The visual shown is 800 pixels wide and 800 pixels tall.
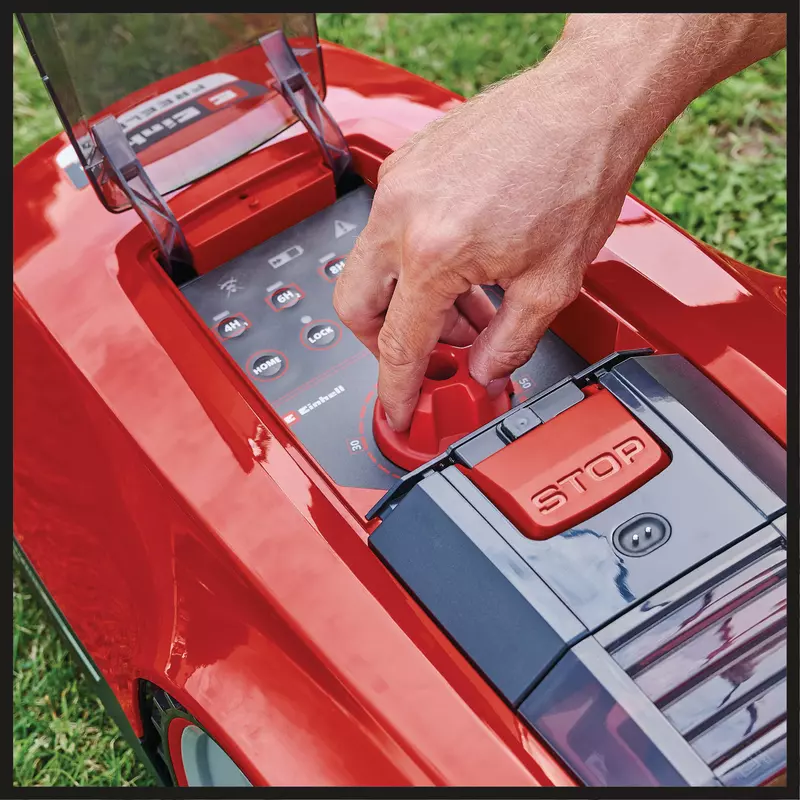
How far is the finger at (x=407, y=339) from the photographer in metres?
0.78

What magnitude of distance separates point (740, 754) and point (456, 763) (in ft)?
0.63

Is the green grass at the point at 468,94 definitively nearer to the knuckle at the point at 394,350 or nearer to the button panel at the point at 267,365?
the button panel at the point at 267,365

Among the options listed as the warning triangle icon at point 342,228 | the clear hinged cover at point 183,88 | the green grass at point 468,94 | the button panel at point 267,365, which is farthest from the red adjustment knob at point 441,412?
the green grass at point 468,94

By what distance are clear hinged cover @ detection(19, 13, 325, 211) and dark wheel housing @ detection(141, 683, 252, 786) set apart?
1.53ft

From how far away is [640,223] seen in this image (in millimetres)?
A: 981

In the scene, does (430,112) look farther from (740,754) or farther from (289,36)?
(740,754)

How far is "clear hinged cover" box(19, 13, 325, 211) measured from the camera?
0.96 m

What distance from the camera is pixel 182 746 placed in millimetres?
954

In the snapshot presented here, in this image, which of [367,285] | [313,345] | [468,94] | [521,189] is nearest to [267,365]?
[313,345]

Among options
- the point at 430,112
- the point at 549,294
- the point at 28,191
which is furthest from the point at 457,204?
the point at 28,191

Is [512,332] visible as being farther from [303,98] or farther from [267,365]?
[303,98]

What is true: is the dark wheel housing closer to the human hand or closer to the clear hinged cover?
the human hand

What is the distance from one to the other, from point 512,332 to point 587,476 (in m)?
0.13

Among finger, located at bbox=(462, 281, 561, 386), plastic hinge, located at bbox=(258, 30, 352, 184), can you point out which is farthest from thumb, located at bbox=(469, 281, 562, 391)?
plastic hinge, located at bbox=(258, 30, 352, 184)
